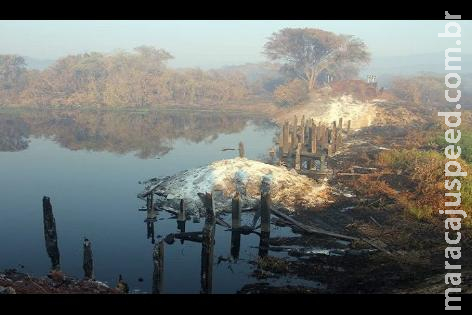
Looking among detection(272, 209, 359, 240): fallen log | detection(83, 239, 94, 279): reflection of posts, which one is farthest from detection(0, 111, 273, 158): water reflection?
detection(83, 239, 94, 279): reflection of posts

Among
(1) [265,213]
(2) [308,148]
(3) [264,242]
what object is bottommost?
(3) [264,242]

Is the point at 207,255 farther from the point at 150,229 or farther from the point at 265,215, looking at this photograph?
the point at 150,229

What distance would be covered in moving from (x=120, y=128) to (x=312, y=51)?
112 ft

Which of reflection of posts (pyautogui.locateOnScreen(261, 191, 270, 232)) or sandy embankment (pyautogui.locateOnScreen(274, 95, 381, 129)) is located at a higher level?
sandy embankment (pyautogui.locateOnScreen(274, 95, 381, 129))

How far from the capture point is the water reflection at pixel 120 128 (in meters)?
39.7

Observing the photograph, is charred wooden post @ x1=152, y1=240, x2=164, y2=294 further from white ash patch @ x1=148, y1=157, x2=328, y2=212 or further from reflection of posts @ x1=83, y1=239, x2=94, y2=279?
white ash patch @ x1=148, y1=157, x2=328, y2=212

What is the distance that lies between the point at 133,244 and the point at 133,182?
9633 mm

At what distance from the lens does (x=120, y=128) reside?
5019 cm

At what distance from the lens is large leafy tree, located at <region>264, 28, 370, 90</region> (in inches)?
2557

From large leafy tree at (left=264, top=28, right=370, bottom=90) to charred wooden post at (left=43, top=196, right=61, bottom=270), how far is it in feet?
176

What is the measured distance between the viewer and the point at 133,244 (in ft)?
56.8

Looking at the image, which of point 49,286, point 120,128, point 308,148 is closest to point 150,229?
point 49,286

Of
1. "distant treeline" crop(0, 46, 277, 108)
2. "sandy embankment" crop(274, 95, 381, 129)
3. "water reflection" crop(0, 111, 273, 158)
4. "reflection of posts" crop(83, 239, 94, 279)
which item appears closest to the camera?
"reflection of posts" crop(83, 239, 94, 279)
